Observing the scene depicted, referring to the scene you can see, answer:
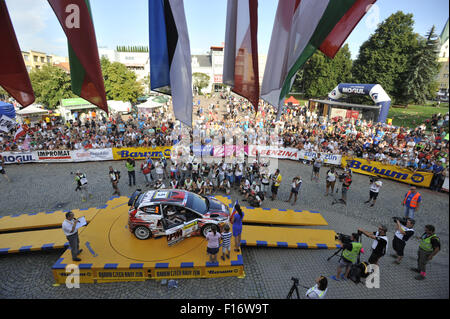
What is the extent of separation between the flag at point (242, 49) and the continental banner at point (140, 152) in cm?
1198

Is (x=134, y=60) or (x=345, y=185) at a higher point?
(x=134, y=60)

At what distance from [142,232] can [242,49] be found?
6.35 m

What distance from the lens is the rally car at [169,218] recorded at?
758 cm

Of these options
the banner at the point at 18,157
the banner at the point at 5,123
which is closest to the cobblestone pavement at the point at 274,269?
the banner at the point at 5,123

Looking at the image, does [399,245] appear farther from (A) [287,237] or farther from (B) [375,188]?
(B) [375,188]

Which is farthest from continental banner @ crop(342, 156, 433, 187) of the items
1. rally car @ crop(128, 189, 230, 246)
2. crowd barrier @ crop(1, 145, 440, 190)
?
rally car @ crop(128, 189, 230, 246)

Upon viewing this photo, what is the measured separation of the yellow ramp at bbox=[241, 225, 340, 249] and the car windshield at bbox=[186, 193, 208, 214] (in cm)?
169

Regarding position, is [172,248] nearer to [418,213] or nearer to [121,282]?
[121,282]

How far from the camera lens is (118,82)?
123 ft

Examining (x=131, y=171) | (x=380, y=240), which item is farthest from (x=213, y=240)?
(x=131, y=171)

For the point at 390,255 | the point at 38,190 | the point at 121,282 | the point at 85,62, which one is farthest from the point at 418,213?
the point at 38,190

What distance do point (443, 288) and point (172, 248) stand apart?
21.0 ft

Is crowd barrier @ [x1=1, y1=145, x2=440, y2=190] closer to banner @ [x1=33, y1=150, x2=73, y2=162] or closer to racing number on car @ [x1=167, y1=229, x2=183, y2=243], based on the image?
banner @ [x1=33, y1=150, x2=73, y2=162]

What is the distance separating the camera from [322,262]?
298 inches
